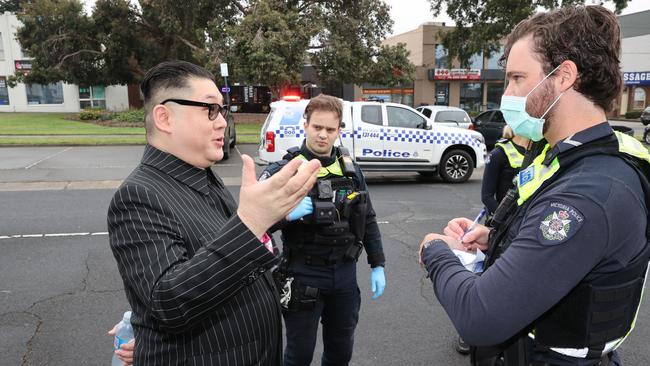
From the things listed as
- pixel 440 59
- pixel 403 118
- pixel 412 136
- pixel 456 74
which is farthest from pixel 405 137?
pixel 440 59

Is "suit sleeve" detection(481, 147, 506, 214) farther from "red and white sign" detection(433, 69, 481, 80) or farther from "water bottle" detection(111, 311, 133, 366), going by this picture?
"red and white sign" detection(433, 69, 481, 80)

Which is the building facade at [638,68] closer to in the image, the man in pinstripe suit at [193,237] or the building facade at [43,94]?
the building facade at [43,94]

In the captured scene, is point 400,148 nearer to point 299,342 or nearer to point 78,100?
point 299,342

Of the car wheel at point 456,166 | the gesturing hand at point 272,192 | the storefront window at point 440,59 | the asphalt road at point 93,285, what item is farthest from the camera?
the storefront window at point 440,59

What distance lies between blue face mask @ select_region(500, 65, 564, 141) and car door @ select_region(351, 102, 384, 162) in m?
8.17

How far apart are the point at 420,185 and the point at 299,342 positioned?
317 inches

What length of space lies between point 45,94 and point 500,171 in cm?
4260

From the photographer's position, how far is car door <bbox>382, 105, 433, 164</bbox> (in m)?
9.98

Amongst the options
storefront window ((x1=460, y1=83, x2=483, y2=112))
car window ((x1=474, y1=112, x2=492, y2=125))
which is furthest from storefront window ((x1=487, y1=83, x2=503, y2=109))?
car window ((x1=474, y1=112, x2=492, y2=125))

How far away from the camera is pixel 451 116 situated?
53.1ft

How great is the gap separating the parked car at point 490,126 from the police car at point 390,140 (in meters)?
5.61

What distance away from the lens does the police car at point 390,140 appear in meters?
9.30

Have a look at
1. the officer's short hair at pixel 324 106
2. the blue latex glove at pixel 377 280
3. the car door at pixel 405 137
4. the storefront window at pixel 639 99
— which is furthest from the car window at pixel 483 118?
the storefront window at pixel 639 99

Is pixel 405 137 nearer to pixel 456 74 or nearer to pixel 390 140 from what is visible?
pixel 390 140
